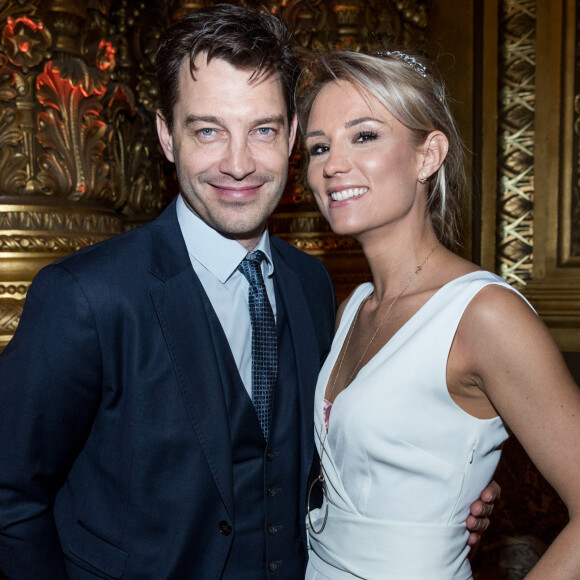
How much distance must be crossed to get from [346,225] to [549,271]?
149cm

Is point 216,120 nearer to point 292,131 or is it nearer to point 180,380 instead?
point 292,131

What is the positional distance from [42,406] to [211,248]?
54cm

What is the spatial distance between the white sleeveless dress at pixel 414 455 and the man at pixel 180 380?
0.20m

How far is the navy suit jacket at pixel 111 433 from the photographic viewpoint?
1.36 m

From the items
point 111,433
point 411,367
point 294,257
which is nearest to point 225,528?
point 111,433

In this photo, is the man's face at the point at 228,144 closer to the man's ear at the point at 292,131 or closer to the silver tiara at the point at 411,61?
the man's ear at the point at 292,131

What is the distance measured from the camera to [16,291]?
2264mm

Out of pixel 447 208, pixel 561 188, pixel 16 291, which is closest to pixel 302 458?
pixel 447 208

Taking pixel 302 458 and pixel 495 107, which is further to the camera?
→ pixel 495 107

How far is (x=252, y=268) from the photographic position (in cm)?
167

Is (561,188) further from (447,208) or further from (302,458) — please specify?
(302,458)

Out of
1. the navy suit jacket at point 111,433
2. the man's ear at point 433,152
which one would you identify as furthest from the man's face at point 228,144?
the man's ear at point 433,152

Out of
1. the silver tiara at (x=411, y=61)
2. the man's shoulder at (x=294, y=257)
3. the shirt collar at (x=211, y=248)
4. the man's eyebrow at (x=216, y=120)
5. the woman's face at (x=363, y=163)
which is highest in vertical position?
the silver tiara at (x=411, y=61)

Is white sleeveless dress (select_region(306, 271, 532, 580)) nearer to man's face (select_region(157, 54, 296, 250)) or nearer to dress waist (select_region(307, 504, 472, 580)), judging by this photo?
dress waist (select_region(307, 504, 472, 580))
